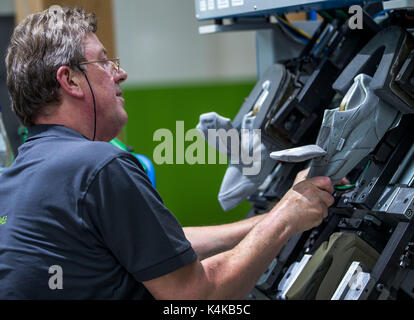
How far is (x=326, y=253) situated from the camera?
6.09 ft

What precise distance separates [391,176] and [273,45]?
3.16 feet

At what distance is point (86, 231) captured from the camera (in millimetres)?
1454

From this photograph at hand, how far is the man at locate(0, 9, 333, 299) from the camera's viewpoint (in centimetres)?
143

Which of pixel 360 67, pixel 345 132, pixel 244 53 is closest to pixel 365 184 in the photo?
pixel 345 132

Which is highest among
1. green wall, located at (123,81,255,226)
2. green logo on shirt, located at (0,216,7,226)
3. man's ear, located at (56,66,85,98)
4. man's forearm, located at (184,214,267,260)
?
man's ear, located at (56,66,85,98)

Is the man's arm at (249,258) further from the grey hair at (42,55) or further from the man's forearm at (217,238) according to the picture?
the grey hair at (42,55)

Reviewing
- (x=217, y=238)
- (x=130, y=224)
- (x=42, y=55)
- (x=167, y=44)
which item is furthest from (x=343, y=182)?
(x=167, y=44)

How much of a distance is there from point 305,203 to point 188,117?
363 cm

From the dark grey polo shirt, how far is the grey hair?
0.67 ft

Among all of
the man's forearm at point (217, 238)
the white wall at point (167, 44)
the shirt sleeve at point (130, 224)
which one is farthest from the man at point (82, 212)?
the white wall at point (167, 44)

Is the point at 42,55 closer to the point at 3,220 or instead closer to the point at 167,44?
the point at 3,220

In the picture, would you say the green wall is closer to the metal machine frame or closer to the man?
the metal machine frame

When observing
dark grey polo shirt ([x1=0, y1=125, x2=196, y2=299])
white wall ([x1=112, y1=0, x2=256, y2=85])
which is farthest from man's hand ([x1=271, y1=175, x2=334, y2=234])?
white wall ([x1=112, y1=0, x2=256, y2=85])

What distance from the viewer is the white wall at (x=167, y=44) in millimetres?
6090
